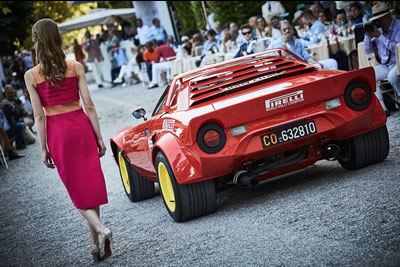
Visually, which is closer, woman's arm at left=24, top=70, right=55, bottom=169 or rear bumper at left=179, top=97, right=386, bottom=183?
woman's arm at left=24, top=70, right=55, bottom=169

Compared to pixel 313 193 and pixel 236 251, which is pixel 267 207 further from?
pixel 236 251

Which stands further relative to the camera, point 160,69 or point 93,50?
point 93,50

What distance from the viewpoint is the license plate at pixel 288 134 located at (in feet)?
16.1

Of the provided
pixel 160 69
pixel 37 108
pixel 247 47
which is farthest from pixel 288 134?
pixel 160 69

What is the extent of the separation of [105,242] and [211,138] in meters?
1.19

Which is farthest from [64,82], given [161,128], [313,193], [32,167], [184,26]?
[184,26]

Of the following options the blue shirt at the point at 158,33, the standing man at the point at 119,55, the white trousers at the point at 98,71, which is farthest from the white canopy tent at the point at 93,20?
the blue shirt at the point at 158,33

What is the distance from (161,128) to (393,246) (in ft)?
8.39

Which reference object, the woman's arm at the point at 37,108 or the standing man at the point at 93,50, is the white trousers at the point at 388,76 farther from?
the standing man at the point at 93,50

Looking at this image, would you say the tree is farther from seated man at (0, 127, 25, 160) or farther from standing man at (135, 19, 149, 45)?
seated man at (0, 127, 25, 160)

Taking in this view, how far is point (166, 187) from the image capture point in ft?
17.7

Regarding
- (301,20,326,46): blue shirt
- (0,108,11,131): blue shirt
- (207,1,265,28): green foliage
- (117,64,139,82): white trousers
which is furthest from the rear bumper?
(117,64,139,82): white trousers

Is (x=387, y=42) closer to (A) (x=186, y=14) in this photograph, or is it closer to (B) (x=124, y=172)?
(B) (x=124, y=172)

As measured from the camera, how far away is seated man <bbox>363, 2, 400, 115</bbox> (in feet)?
25.8
